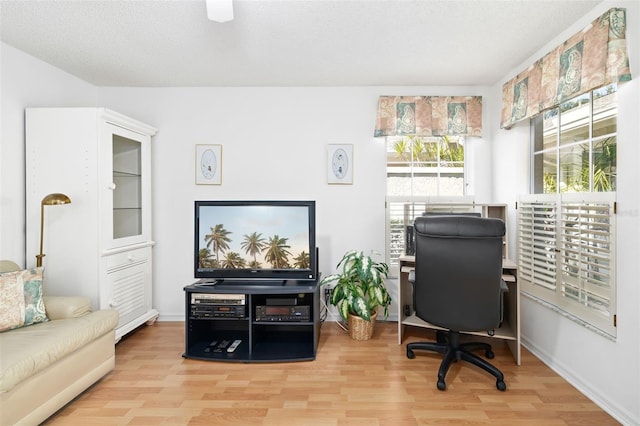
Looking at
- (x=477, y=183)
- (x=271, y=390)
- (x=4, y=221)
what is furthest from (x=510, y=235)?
(x=4, y=221)

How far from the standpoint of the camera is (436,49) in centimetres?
255

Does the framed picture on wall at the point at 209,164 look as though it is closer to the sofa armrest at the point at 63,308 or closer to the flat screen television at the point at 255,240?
the flat screen television at the point at 255,240

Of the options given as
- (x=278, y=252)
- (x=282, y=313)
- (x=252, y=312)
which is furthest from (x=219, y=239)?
(x=282, y=313)

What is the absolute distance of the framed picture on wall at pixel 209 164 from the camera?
11.2ft

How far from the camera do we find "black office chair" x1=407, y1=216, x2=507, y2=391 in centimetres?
207

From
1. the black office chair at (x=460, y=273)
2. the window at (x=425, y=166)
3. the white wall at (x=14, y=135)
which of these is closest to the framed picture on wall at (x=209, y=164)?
the white wall at (x=14, y=135)

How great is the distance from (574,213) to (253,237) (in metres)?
2.38

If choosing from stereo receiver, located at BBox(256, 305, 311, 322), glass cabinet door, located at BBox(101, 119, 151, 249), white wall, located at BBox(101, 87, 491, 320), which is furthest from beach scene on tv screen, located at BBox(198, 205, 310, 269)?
glass cabinet door, located at BBox(101, 119, 151, 249)

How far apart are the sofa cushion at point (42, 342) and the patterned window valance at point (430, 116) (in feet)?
9.13

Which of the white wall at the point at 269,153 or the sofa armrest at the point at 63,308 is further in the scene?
the white wall at the point at 269,153

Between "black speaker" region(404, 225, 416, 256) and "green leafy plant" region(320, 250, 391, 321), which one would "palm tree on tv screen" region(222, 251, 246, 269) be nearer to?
"green leafy plant" region(320, 250, 391, 321)

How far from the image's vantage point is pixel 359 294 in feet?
9.45

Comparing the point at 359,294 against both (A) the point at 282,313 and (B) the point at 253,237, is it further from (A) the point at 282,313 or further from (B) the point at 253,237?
(B) the point at 253,237

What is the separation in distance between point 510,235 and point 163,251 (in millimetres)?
3394
